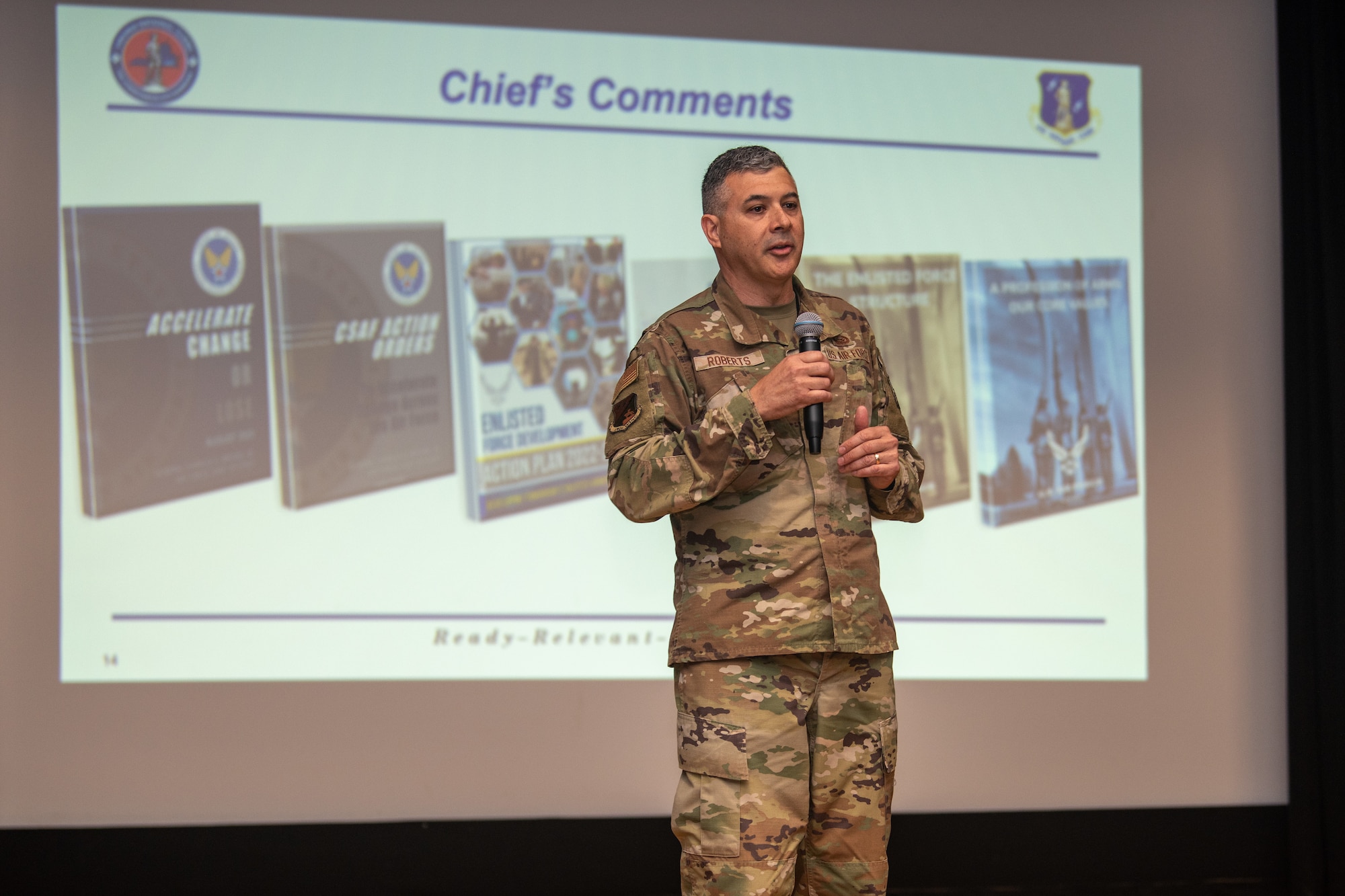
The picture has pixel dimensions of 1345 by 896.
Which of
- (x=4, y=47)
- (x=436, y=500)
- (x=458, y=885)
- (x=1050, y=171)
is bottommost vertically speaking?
(x=458, y=885)

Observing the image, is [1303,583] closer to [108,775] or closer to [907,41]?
[907,41]

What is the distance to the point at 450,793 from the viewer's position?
9.91 feet

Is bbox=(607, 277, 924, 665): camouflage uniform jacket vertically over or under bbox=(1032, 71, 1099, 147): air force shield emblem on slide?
under

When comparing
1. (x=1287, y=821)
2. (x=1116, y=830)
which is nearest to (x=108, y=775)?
(x=1116, y=830)

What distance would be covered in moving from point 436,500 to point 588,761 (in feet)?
2.87

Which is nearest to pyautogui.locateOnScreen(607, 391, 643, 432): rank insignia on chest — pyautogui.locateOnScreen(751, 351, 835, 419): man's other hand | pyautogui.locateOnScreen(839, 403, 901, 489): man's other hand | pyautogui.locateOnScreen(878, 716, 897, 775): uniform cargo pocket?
pyautogui.locateOnScreen(751, 351, 835, 419): man's other hand

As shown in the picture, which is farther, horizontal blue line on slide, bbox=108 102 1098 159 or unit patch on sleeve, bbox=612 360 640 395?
horizontal blue line on slide, bbox=108 102 1098 159

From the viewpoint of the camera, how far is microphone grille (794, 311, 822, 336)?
5.18ft

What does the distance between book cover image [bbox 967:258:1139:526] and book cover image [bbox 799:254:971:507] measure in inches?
2.3

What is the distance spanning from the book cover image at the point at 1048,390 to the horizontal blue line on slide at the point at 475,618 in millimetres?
307

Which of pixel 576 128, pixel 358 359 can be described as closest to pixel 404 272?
pixel 358 359

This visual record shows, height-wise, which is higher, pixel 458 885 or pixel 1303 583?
pixel 1303 583

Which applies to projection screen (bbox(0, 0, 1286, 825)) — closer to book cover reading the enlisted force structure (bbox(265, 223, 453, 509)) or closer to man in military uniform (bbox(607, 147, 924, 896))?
book cover reading the enlisted force structure (bbox(265, 223, 453, 509))

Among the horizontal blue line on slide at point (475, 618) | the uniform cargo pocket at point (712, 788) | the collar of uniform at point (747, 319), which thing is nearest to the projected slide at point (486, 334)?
the horizontal blue line on slide at point (475, 618)
